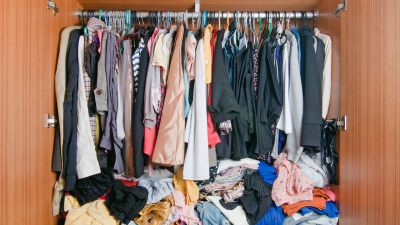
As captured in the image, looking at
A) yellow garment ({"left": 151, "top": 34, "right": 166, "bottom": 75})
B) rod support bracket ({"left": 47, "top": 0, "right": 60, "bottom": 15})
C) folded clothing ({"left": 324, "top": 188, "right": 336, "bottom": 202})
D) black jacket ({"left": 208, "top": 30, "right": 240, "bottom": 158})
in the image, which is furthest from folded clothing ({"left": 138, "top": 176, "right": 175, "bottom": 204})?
rod support bracket ({"left": 47, "top": 0, "right": 60, "bottom": 15})

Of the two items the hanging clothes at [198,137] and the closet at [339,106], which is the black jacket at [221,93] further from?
the closet at [339,106]

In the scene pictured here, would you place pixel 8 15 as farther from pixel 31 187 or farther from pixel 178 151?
pixel 178 151

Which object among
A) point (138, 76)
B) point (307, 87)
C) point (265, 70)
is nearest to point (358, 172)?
point (307, 87)

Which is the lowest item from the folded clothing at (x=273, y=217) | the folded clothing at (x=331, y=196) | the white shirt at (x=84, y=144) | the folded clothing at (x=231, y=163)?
the folded clothing at (x=273, y=217)

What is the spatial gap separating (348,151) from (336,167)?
162mm

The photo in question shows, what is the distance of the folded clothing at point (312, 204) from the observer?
151 cm

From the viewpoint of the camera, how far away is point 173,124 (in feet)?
4.52

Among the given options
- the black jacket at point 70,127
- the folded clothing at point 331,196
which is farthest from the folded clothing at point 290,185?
the black jacket at point 70,127

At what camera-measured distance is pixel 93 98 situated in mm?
1426

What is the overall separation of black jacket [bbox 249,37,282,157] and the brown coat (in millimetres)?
454

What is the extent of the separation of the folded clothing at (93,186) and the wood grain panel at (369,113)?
135 cm

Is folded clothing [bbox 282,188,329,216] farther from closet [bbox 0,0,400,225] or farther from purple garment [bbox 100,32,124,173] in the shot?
purple garment [bbox 100,32,124,173]

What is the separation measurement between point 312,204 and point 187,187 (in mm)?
756

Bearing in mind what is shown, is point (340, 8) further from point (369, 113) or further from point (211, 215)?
point (211, 215)
